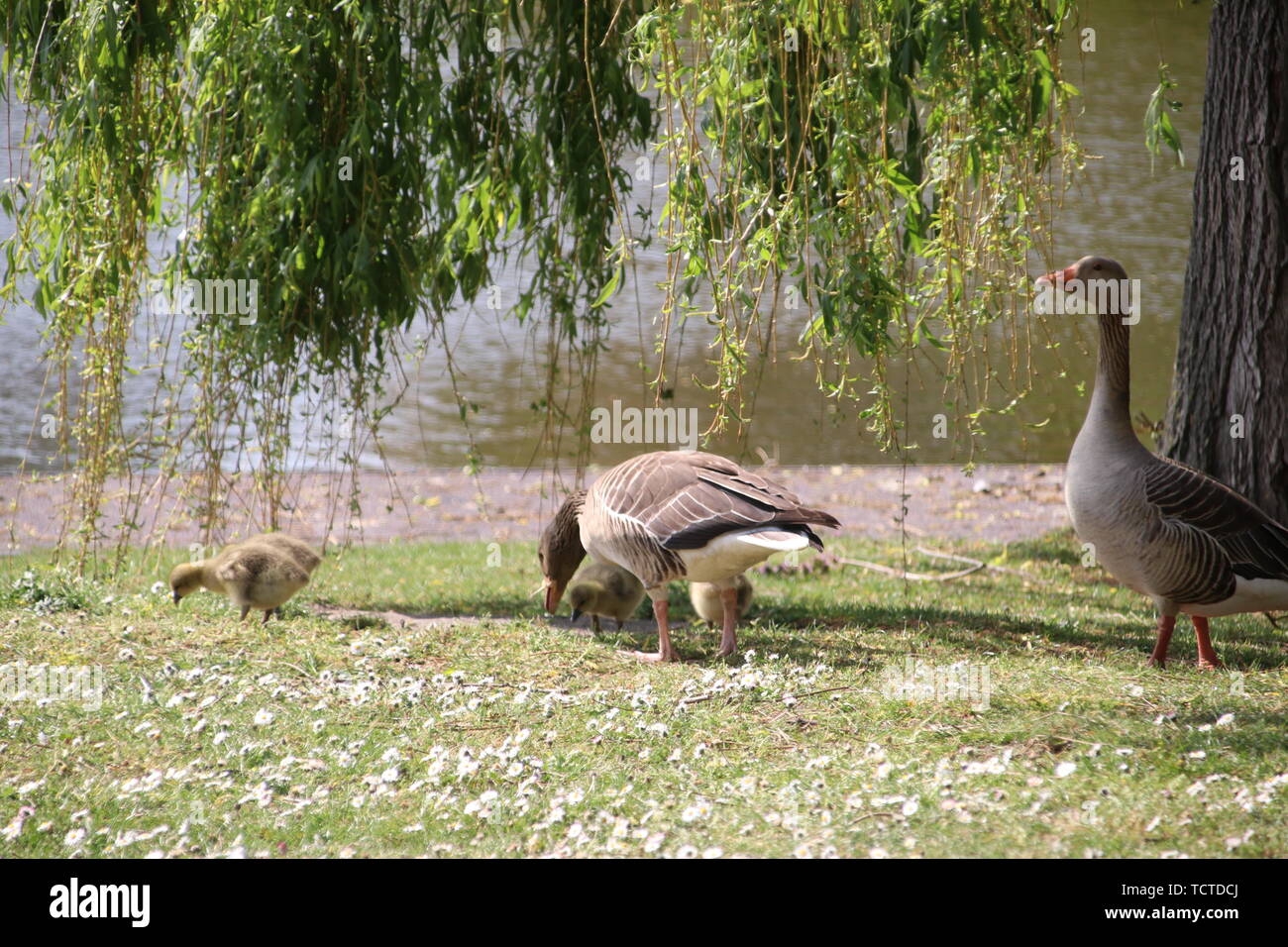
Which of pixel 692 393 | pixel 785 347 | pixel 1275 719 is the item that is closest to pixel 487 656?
pixel 1275 719

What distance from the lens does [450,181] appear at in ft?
25.5

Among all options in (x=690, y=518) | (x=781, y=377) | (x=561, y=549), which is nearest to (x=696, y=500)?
(x=690, y=518)

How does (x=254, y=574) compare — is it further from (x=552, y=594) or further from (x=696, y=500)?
(x=696, y=500)

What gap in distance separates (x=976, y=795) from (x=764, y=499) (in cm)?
210

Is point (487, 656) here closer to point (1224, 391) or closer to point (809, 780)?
point (809, 780)

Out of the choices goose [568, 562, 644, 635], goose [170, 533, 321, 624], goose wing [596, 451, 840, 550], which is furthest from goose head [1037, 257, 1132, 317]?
goose [170, 533, 321, 624]

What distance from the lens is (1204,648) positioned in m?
6.23

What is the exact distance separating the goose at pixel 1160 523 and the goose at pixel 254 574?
14.9 ft

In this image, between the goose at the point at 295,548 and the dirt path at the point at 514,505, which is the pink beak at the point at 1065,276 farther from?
the dirt path at the point at 514,505

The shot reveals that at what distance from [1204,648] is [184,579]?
5.96 metres

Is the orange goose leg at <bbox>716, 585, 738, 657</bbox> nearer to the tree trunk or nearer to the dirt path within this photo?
the tree trunk

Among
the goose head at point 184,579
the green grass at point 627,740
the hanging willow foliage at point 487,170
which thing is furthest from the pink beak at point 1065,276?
the goose head at point 184,579

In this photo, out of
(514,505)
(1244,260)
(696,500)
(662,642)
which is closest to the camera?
(696,500)

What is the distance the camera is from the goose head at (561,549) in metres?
7.88
